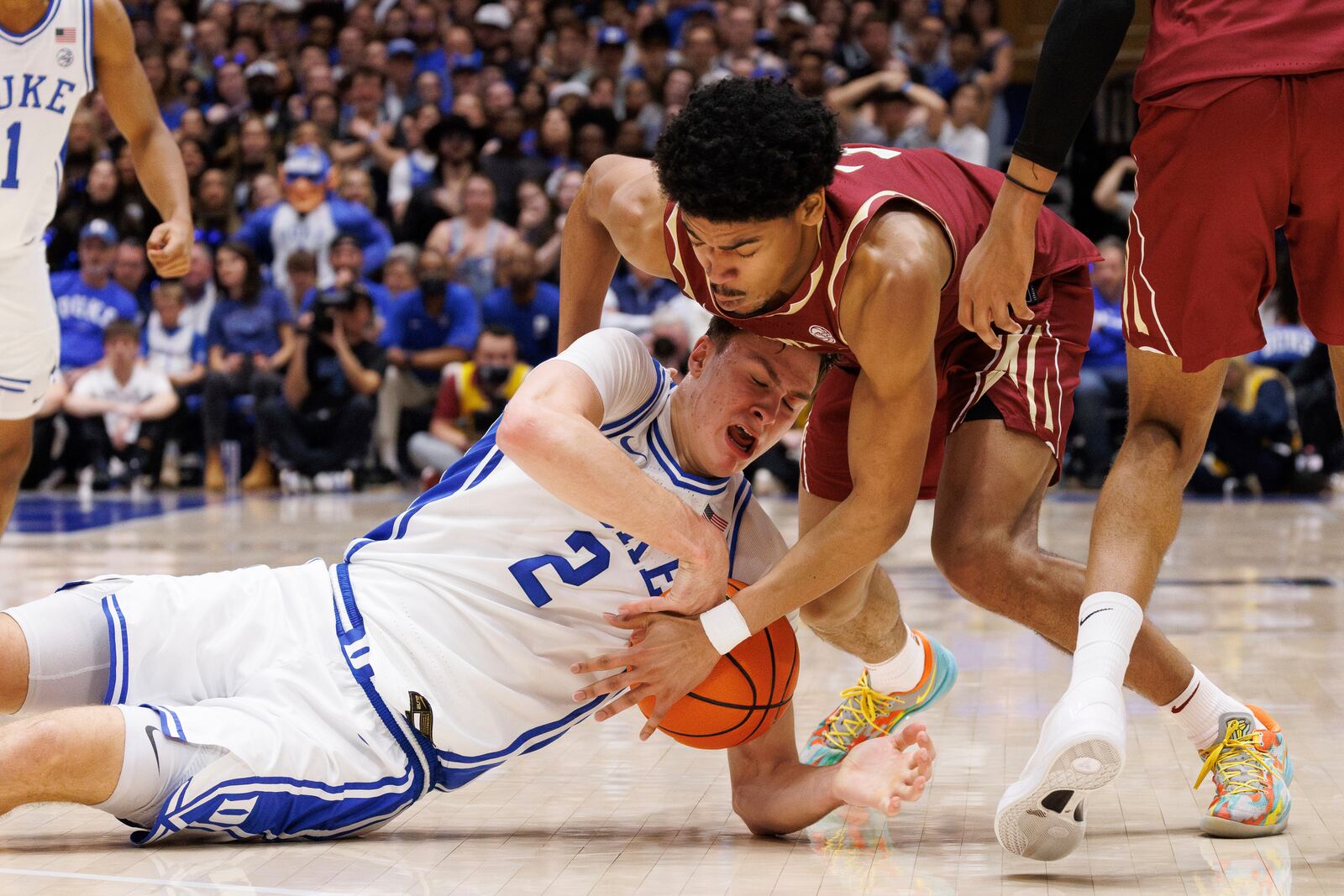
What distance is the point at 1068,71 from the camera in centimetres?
283

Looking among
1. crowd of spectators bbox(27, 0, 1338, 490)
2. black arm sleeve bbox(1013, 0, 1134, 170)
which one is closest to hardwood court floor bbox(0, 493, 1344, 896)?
black arm sleeve bbox(1013, 0, 1134, 170)

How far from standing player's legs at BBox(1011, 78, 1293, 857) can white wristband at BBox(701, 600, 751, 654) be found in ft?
1.94

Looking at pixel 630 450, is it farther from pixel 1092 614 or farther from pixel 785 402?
pixel 1092 614

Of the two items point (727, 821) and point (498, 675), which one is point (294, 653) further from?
point (727, 821)

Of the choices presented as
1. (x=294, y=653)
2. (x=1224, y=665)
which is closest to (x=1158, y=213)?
(x=294, y=653)

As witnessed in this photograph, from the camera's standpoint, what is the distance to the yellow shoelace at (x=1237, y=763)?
9.93 ft

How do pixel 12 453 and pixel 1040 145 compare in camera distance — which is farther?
pixel 12 453

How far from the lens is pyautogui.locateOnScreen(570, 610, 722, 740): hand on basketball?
9.69ft

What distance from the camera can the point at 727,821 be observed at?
3201 mm

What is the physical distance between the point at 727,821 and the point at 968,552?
0.78 m

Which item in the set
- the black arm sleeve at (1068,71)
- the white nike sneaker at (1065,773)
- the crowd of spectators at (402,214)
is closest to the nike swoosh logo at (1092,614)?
the white nike sneaker at (1065,773)

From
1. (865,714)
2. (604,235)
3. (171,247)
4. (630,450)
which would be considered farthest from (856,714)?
(171,247)

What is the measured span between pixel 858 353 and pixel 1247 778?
1138mm

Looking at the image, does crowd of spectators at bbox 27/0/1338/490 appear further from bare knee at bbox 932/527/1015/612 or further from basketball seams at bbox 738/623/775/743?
basketball seams at bbox 738/623/775/743
